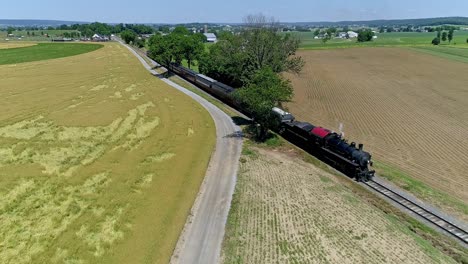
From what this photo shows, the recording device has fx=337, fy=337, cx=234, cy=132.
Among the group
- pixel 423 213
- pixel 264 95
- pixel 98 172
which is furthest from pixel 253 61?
pixel 423 213

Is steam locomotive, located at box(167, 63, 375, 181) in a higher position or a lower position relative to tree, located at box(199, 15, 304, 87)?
lower

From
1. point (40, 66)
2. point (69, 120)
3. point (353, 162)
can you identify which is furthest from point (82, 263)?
point (40, 66)

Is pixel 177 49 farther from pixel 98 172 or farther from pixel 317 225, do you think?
pixel 317 225

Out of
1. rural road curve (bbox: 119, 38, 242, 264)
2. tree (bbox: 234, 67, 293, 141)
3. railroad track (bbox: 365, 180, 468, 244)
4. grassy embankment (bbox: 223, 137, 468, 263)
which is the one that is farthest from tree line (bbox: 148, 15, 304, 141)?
railroad track (bbox: 365, 180, 468, 244)

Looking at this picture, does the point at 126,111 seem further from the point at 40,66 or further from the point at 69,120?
the point at 40,66

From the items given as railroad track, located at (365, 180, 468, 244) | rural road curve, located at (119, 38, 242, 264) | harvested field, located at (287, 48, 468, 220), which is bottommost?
rural road curve, located at (119, 38, 242, 264)

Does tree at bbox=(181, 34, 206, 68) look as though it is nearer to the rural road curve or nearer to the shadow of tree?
the shadow of tree
